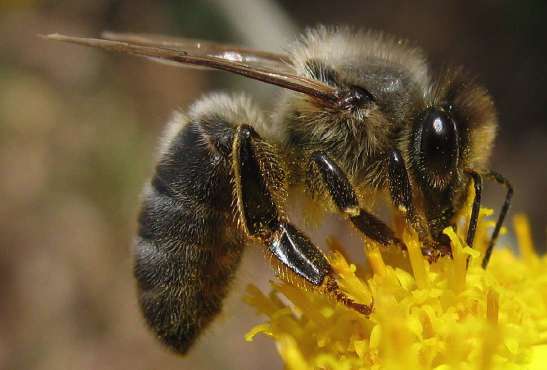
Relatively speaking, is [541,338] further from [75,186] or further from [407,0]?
[407,0]

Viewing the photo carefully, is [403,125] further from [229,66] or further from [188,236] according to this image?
[188,236]

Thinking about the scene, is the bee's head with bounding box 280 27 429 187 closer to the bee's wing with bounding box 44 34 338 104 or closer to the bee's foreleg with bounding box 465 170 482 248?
the bee's wing with bounding box 44 34 338 104

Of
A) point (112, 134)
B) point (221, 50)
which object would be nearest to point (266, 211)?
point (221, 50)

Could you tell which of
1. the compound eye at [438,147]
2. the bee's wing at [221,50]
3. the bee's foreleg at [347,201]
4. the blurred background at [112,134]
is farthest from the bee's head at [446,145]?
the blurred background at [112,134]

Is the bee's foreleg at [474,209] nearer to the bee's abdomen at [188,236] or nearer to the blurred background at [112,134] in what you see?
the bee's abdomen at [188,236]

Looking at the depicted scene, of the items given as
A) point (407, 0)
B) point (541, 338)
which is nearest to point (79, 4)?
point (407, 0)

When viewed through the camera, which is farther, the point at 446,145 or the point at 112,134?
the point at 112,134
